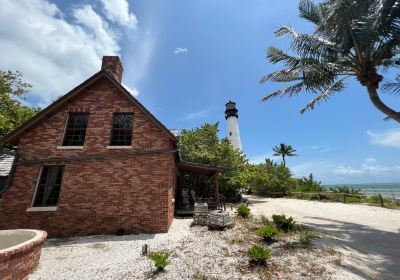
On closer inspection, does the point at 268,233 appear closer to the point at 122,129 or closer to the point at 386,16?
the point at 122,129

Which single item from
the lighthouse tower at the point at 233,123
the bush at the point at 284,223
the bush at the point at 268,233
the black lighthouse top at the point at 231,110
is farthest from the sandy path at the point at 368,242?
the black lighthouse top at the point at 231,110

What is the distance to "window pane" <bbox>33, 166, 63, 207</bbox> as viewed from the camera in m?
10.2

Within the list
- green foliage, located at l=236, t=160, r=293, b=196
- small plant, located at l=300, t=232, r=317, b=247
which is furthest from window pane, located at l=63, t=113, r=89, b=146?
green foliage, located at l=236, t=160, r=293, b=196

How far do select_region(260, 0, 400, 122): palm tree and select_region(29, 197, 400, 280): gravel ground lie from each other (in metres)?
6.01

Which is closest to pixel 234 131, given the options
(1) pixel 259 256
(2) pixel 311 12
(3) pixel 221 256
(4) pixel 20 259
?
(2) pixel 311 12

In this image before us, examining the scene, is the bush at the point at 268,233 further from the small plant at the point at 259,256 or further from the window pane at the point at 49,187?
the window pane at the point at 49,187

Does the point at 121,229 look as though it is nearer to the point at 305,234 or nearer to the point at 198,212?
the point at 198,212

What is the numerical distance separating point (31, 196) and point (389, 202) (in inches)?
986

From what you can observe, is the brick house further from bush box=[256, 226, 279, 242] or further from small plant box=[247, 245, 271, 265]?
small plant box=[247, 245, 271, 265]

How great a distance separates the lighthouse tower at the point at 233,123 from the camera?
118 ft

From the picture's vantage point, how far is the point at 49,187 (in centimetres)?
1033

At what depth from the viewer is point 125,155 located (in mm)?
10344

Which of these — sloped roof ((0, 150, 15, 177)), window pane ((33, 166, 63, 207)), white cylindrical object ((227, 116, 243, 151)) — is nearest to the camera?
window pane ((33, 166, 63, 207))

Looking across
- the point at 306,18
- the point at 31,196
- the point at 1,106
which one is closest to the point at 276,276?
the point at 31,196
